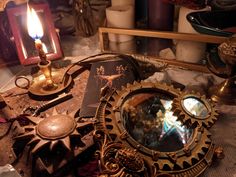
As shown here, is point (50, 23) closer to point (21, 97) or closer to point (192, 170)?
point (21, 97)

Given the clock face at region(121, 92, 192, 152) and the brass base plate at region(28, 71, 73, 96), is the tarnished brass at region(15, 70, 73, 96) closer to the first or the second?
the brass base plate at region(28, 71, 73, 96)

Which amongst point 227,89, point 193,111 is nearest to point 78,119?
point 193,111

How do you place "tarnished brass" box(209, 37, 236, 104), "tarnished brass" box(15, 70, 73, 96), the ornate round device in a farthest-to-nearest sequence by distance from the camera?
"tarnished brass" box(15, 70, 73, 96) → "tarnished brass" box(209, 37, 236, 104) → the ornate round device

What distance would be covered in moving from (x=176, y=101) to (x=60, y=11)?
1420mm

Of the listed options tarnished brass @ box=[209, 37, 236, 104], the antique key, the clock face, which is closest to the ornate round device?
the clock face

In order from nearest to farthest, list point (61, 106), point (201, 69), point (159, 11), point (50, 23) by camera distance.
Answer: point (61, 106) → point (201, 69) → point (50, 23) → point (159, 11)

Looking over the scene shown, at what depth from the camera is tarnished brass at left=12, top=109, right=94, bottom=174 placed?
946 mm

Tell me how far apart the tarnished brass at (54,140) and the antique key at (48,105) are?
0.19m

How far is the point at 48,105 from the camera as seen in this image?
1296 mm

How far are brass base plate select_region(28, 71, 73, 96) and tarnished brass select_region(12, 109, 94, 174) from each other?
13.0 inches

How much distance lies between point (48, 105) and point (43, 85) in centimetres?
18

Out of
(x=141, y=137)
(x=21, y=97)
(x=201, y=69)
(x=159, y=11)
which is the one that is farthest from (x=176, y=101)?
(x=159, y=11)

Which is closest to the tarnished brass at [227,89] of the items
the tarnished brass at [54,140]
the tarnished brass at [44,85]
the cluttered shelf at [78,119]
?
the cluttered shelf at [78,119]

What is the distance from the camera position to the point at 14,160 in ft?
3.33
